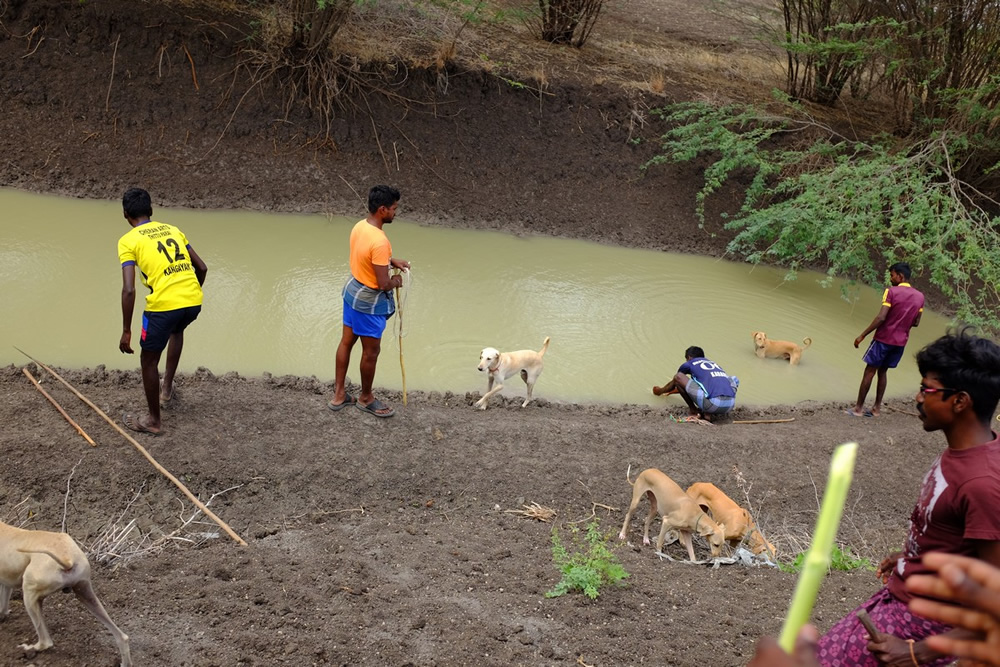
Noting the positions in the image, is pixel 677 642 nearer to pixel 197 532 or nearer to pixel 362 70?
pixel 197 532

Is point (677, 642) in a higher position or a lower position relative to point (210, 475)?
higher

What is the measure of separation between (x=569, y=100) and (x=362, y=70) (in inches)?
161

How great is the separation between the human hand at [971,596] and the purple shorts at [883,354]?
778 centimetres

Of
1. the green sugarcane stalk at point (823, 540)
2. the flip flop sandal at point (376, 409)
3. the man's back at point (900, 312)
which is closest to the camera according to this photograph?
the green sugarcane stalk at point (823, 540)

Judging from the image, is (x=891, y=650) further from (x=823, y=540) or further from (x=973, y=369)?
(x=823, y=540)

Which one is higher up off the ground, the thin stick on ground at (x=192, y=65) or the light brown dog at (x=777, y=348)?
the thin stick on ground at (x=192, y=65)

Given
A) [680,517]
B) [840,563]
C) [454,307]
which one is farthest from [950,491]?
[454,307]

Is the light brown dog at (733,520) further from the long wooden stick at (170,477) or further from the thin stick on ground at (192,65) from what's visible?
the thin stick on ground at (192,65)

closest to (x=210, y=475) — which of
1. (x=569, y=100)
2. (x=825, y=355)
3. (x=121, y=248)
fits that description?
(x=121, y=248)

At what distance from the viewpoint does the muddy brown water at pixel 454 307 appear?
28.9 ft

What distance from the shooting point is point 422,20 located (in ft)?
50.1

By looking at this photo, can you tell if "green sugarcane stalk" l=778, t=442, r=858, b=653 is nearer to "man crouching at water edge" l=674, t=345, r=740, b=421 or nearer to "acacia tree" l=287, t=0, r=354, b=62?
"man crouching at water edge" l=674, t=345, r=740, b=421

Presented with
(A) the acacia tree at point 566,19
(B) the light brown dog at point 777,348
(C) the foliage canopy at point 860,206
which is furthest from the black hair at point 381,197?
(A) the acacia tree at point 566,19

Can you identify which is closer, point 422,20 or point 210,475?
point 210,475
